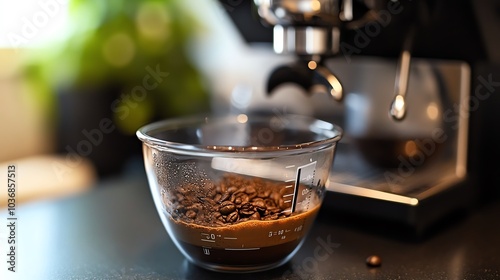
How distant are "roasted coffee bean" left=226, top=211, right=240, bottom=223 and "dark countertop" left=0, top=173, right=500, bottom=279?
0.06 meters

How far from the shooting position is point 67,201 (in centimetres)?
86

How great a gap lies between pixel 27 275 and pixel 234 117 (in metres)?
0.30

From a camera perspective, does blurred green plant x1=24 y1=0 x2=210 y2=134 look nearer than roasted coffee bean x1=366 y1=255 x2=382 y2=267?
No

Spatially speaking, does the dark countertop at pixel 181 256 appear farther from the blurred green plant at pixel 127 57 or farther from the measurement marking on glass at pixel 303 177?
the blurred green plant at pixel 127 57

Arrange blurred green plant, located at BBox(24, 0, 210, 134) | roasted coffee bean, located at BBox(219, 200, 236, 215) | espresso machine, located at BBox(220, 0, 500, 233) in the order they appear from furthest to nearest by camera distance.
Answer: blurred green plant, located at BBox(24, 0, 210, 134) → espresso machine, located at BBox(220, 0, 500, 233) → roasted coffee bean, located at BBox(219, 200, 236, 215)

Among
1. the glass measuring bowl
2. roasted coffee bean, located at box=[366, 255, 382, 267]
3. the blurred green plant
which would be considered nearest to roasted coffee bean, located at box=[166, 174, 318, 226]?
the glass measuring bowl

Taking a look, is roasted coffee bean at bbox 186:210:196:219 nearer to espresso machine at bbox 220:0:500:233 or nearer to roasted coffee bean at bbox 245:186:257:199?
roasted coffee bean at bbox 245:186:257:199

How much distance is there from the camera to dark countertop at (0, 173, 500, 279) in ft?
1.97

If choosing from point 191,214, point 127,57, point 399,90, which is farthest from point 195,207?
point 127,57

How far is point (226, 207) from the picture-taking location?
0.56 m

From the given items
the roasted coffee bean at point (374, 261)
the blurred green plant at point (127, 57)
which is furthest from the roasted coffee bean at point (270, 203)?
the blurred green plant at point (127, 57)

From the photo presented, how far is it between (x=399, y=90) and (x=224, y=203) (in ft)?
0.92

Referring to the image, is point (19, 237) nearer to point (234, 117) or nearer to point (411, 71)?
point (234, 117)

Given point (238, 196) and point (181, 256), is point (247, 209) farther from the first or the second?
point (181, 256)
